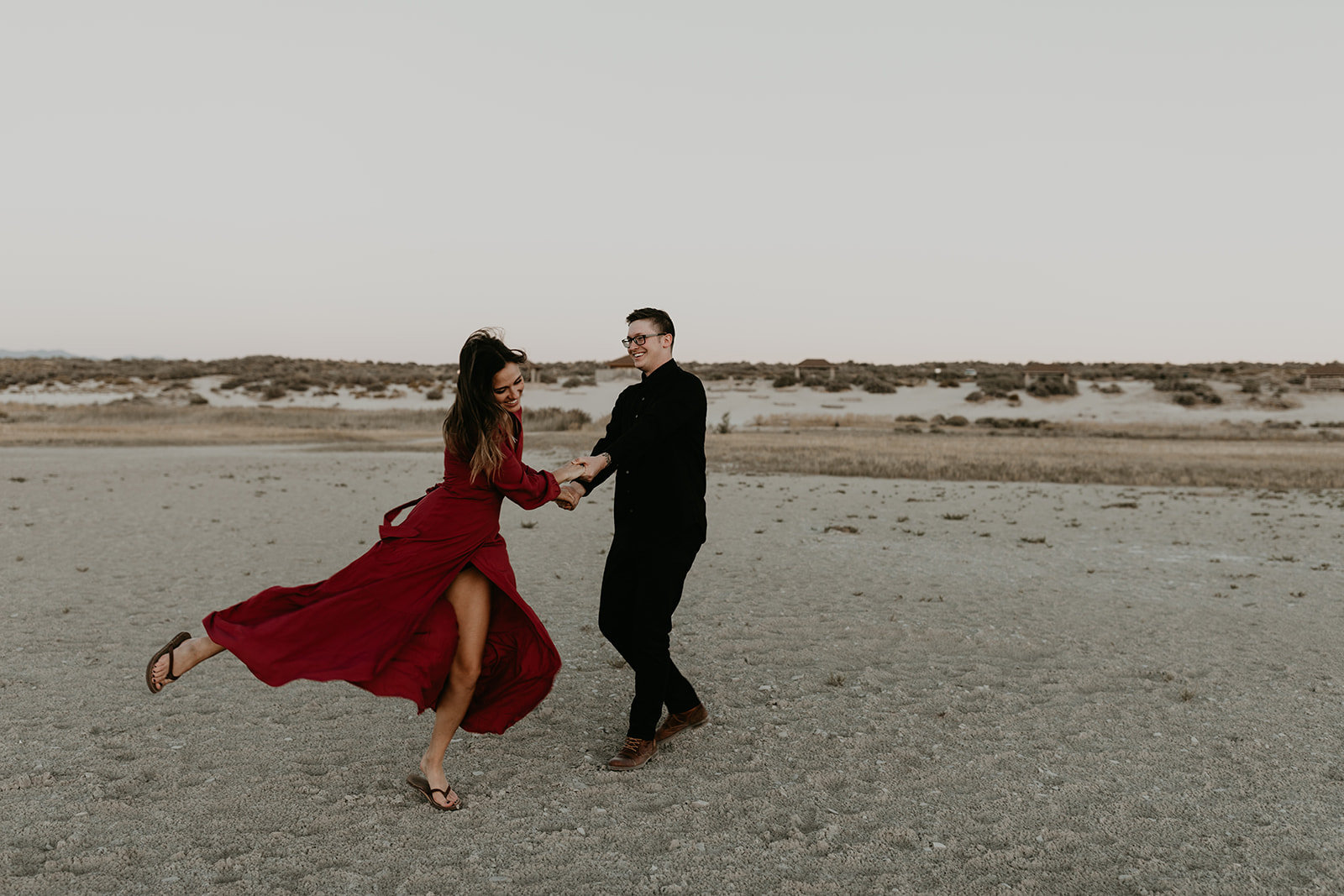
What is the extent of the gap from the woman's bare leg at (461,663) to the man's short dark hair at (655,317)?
1.64 metres

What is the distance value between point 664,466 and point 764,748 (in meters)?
1.81

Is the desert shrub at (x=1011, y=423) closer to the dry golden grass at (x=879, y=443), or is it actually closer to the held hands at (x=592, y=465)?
the dry golden grass at (x=879, y=443)

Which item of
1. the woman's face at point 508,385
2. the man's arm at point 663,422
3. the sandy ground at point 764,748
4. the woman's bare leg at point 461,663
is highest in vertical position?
the woman's face at point 508,385

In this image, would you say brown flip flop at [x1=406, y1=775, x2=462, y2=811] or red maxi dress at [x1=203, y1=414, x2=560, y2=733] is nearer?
red maxi dress at [x1=203, y1=414, x2=560, y2=733]

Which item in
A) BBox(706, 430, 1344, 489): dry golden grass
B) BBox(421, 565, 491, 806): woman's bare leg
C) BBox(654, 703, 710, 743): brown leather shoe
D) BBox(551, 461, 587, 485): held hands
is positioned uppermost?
BBox(551, 461, 587, 485): held hands

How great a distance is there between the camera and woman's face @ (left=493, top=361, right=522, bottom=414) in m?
4.17

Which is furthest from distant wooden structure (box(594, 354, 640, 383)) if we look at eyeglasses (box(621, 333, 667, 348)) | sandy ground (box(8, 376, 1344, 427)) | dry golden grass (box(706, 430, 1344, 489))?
eyeglasses (box(621, 333, 667, 348))

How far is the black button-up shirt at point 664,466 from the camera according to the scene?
4.77m

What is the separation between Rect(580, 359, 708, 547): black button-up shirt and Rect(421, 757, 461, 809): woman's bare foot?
4.98ft

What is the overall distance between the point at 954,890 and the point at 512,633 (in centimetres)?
232

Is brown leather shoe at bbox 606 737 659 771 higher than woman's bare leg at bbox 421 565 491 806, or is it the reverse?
woman's bare leg at bbox 421 565 491 806

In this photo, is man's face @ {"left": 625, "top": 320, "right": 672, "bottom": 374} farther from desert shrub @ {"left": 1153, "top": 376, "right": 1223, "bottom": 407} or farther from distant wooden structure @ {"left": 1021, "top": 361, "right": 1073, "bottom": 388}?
distant wooden structure @ {"left": 1021, "top": 361, "right": 1073, "bottom": 388}

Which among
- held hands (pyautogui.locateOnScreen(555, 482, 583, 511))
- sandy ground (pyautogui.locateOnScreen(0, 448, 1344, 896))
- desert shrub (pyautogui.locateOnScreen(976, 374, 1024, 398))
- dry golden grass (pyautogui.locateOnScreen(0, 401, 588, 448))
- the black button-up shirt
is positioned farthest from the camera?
desert shrub (pyautogui.locateOnScreen(976, 374, 1024, 398))

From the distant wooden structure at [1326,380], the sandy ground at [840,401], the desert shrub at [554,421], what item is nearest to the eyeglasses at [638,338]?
the desert shrub at [554,421]
